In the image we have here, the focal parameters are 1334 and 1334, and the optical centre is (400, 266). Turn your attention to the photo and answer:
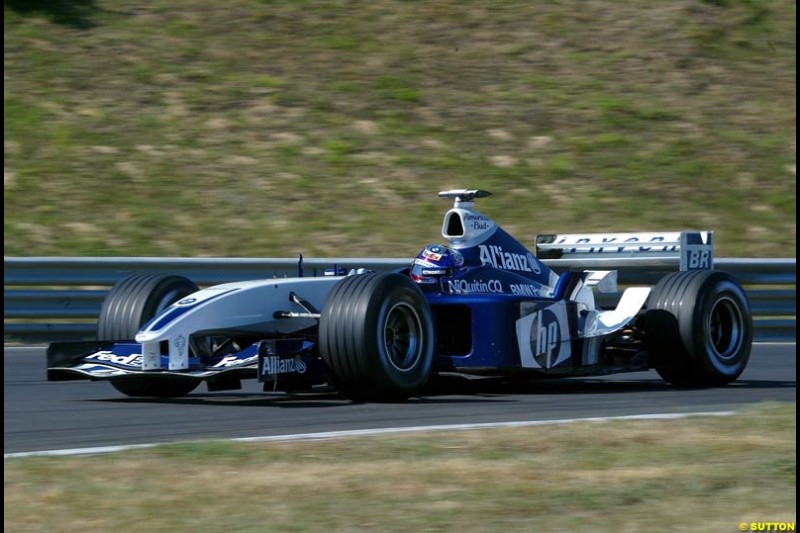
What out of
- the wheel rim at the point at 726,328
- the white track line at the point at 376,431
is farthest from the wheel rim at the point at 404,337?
the wheel rim at the point at 726,328

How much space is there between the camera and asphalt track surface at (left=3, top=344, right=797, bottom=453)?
6.71m

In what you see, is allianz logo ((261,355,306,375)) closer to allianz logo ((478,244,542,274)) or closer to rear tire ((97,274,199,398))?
rear tire ((97,274,199,398))

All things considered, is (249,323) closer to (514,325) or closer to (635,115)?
(514,325)

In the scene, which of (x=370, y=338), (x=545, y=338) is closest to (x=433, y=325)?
(x=370, y=338)

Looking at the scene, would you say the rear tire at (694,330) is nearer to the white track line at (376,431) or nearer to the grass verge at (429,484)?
the white track line at (376,431)

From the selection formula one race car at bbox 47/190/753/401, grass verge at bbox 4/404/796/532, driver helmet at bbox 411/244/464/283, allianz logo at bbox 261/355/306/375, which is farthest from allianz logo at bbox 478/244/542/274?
grass verge at bbox 4/404/796/532

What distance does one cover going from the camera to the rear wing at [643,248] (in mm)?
9930

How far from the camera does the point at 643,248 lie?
10.1 meters

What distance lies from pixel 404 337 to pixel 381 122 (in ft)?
35.9

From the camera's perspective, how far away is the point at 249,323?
821 cm

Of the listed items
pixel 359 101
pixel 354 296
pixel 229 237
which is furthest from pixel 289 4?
pixel 354 296

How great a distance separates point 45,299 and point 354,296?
5305mm

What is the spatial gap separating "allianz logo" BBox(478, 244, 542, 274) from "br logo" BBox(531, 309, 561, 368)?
1.55 feet

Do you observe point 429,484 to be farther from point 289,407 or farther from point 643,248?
point 643,248
